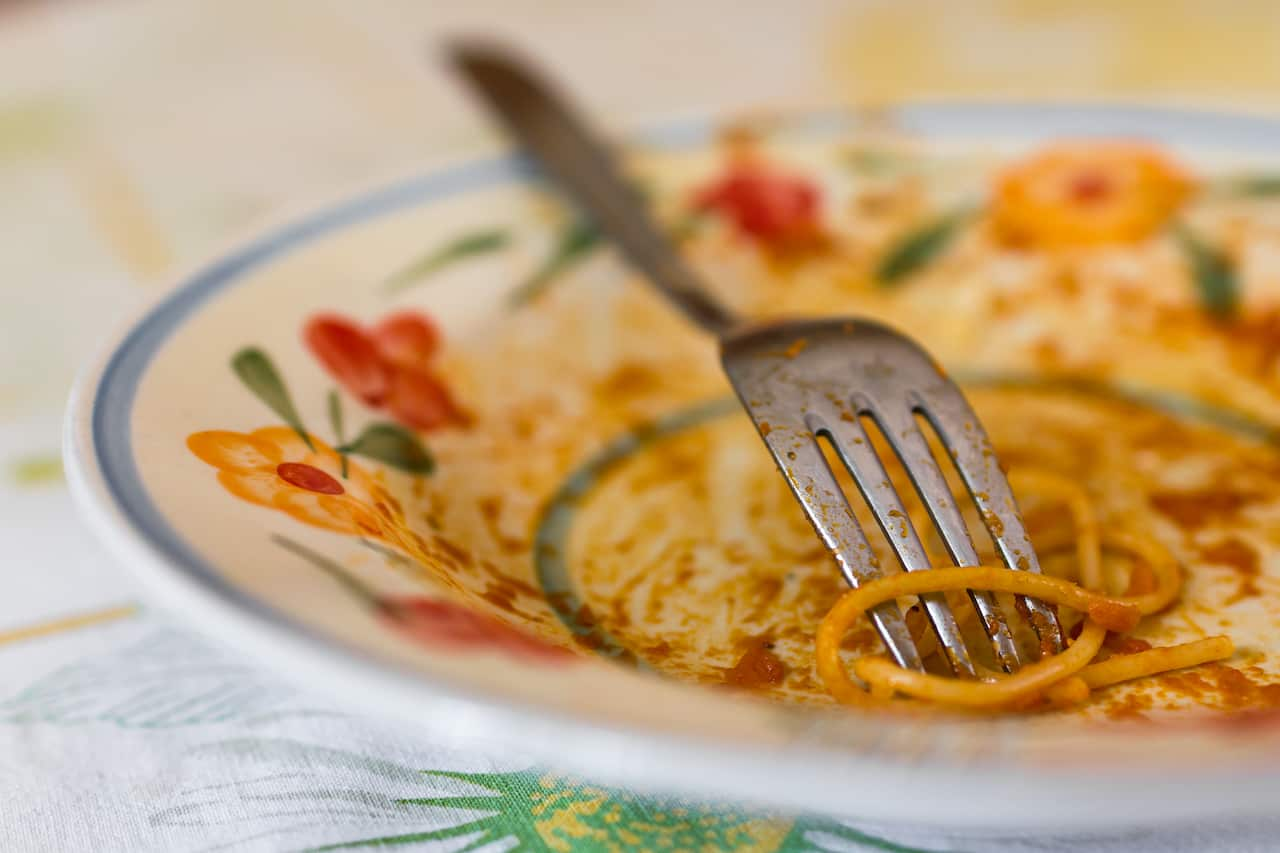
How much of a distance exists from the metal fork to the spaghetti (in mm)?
11

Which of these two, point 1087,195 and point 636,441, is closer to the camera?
point 636,441

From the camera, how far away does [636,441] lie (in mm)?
943

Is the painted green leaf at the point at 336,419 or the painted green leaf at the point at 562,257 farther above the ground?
the painted green leaf at the point at 562,257

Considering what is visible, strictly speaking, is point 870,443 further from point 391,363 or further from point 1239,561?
point 391,363

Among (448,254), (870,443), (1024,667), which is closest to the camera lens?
(1024,667)

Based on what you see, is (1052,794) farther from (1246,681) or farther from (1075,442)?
(1075,442)

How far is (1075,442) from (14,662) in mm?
787

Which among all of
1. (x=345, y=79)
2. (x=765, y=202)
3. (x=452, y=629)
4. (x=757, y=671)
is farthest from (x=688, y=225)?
(x=345, y=79)

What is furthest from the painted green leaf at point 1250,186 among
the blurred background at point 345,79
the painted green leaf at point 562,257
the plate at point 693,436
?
the painted green leaf at point 562,257

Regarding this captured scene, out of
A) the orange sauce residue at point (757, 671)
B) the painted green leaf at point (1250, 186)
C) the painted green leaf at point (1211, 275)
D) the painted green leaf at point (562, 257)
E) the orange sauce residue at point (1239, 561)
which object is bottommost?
the orange sauce residue at point (757, 671)

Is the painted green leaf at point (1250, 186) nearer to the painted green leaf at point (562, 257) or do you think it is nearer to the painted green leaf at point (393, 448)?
the painted green leaf at point (562, 257)

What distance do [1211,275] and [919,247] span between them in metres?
0.26

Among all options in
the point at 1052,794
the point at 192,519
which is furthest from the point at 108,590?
the point at 1052,794

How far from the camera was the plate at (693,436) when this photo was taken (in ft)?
1.44
